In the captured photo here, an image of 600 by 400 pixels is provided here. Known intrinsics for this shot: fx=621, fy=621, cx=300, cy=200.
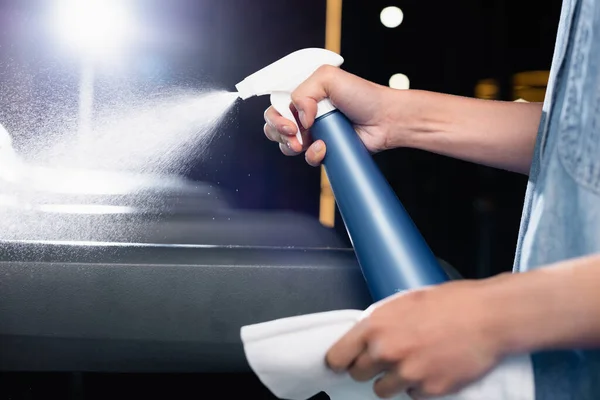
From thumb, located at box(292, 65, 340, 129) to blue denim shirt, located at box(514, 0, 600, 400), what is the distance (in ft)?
0.66

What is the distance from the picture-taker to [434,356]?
316mm

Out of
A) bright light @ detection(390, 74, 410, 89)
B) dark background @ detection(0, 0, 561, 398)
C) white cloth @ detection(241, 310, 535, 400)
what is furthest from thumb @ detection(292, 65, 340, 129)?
bright light @ detection(390, 74, 410, 89)

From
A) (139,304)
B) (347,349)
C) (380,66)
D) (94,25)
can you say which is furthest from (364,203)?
(380,66)

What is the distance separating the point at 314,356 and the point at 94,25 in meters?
1.72

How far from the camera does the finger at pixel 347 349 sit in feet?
1.08

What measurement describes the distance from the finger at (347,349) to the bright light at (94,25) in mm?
1422

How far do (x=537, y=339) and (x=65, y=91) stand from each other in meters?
1.19

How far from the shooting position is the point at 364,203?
0.51 metres

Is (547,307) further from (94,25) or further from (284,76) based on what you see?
(94,25)

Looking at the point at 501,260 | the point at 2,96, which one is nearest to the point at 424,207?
the point at 501,260

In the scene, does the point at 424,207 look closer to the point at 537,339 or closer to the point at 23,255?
the point at 23,255

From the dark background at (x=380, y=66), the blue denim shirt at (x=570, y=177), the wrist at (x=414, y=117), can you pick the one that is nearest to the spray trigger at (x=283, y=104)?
the wrist at (x=414, y=117)

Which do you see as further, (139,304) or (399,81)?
(399,81)

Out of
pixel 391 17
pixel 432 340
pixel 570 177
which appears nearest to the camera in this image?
pixel 432 340
